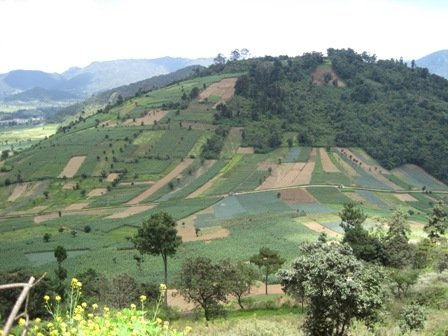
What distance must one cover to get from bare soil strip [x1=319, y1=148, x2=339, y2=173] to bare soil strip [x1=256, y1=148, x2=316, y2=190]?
3280 mm

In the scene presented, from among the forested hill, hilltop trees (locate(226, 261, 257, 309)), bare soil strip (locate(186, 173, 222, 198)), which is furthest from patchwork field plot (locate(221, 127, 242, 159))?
hilltop trees (locate(226, 261, 257, 309))

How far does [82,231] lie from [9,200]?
41.5 meters

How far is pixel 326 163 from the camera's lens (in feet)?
511

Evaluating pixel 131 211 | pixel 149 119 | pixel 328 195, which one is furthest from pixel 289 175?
pixel 149 119

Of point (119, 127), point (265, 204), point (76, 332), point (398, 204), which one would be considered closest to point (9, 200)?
point (119, 127)

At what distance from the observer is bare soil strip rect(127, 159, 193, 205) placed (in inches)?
5324

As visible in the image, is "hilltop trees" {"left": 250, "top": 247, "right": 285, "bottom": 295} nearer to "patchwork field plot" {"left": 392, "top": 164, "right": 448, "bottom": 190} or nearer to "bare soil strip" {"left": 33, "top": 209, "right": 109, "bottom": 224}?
"bare soil strip" {"left": 33, "top": 209, "right": 109, "bottom": 224}

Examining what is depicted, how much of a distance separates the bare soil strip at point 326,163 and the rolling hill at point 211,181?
2.08ft

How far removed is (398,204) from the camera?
5094 inches

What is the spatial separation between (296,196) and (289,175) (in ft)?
52.4

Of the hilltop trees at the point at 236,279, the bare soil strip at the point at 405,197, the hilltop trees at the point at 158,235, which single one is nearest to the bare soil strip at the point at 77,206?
the hilltop trees at the point at 158,235

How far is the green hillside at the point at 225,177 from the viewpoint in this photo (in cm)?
10075

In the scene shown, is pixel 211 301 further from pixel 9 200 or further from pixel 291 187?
pixel 9 200

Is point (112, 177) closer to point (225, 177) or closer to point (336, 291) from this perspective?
point (225, 177)
